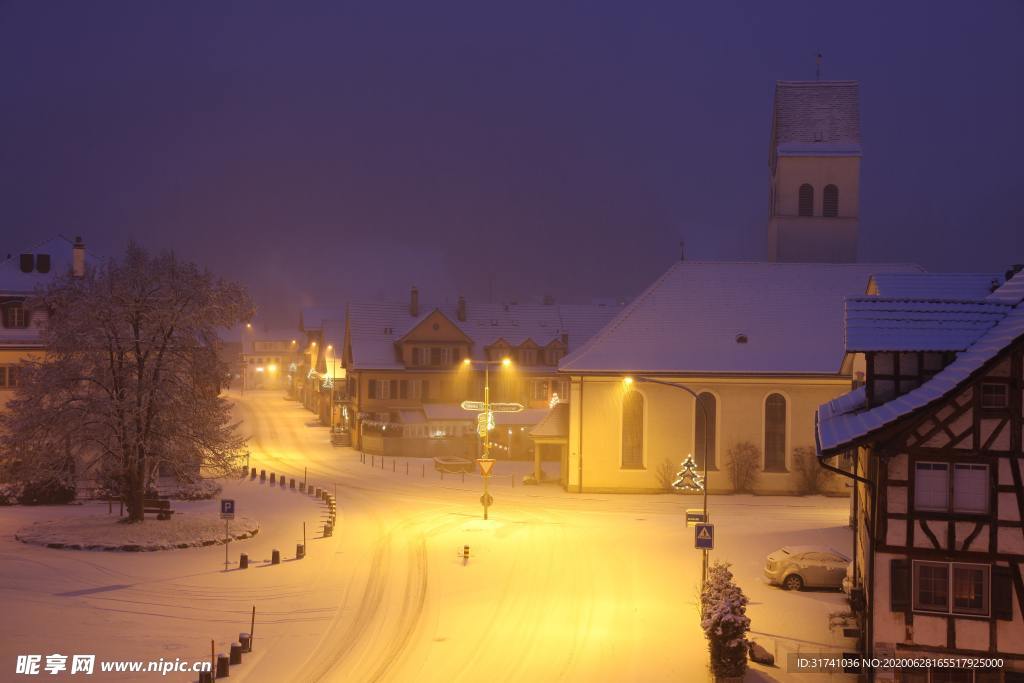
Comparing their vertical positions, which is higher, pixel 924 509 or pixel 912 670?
pixel 924 509

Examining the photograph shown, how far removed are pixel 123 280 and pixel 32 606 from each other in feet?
46.5

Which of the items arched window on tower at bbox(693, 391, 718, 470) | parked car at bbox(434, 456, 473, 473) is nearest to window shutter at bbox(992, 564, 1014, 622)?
arched window on tower at bbox(693, 391, 718, 470)

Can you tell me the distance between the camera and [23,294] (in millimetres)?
51969

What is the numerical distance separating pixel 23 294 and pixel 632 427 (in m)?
35.3

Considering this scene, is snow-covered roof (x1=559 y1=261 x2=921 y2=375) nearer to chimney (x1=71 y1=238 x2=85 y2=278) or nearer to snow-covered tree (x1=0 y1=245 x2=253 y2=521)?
snow-covered tree (x1=0 y1=245 x2=253 y2=521)

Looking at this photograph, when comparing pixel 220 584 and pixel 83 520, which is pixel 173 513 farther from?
pixel 220 584

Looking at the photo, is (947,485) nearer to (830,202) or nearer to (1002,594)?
(1002,594)

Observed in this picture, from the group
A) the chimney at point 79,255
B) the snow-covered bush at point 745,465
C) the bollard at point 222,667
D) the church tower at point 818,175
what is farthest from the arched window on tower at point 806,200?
the bollard at point 222,667

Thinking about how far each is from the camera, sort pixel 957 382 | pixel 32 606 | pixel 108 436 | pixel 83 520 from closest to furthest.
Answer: pixel 957 382, pixel 32 606, pixel 108 436, pixel 83 520

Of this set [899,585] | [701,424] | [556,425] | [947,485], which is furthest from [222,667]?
[701,424]

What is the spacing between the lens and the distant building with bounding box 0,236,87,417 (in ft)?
165

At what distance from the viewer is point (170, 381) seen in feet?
118

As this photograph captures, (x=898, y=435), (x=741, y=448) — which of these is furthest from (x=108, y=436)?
(x=741, y=448)

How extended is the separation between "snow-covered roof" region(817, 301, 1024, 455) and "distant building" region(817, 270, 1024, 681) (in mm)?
32
